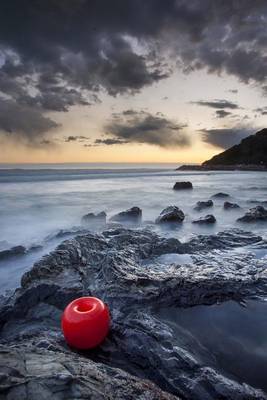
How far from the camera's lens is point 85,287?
4781 mm

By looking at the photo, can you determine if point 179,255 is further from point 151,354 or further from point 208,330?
point 151,354

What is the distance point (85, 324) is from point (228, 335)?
1793 mm

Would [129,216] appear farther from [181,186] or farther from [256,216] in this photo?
[181,186]

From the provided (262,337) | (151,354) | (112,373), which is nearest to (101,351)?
(151,354)

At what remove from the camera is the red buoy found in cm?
332

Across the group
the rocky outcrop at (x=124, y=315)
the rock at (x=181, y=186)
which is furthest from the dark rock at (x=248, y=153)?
the rocky outcrop at (x=124, y=315)

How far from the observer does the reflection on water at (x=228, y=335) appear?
3.31 meters

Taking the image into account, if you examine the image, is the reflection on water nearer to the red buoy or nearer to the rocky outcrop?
the rocky outcrop

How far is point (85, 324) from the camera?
3320mm

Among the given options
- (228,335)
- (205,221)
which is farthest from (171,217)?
(228,335)

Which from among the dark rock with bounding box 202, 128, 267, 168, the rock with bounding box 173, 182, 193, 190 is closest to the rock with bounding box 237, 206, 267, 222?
the rock with bounding box 173, 182, 193, 190

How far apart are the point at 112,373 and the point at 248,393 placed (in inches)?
51.8

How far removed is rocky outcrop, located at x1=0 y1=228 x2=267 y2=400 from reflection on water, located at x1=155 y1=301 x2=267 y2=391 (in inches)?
4.3

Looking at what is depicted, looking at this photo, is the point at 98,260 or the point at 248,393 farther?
the point at 98,260
